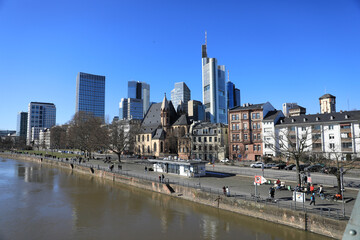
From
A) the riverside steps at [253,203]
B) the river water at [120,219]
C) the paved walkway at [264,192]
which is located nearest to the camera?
the riverside steps at [253,203]

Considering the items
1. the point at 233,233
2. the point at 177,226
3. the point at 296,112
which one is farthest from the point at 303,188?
the point at 296,112

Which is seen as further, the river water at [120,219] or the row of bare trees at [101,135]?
the row of bare trees at [101,135]

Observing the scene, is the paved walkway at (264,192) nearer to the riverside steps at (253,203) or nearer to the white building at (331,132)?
the riverside steps at (253,203)

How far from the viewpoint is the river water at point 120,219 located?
23344 millimetres

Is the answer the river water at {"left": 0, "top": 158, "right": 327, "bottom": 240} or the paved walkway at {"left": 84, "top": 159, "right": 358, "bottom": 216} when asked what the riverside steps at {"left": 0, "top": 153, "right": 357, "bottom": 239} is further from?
the river water at {"left": 0, "top": 158, "right": 327, "bottom": 240}

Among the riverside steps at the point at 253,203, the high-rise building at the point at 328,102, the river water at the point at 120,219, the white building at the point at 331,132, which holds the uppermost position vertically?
the high-rise building at the point at 328,102

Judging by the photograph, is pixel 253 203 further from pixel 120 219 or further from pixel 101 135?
pixel 101 135

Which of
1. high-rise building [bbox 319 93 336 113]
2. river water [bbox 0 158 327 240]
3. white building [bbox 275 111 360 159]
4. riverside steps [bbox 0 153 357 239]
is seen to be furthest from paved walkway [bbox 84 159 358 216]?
high-rise building [bbox 319 93 336 113]

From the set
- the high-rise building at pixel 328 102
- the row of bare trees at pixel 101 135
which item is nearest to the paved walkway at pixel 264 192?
the row of bare trees at pixel 101 135

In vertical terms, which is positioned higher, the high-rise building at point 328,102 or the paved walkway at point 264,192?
the high-rise building at point 328,102

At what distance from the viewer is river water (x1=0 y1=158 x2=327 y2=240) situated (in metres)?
23.3

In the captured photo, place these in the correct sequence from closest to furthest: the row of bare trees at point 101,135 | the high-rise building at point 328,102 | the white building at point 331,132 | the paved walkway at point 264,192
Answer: the paved walkway at point 264,192 < the white building at point 331,132 < the row of bare trees at point 101,135 < the high-rise building at point 328,102

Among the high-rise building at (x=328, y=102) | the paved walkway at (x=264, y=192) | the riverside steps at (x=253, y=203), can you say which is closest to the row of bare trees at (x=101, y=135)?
the riverside steps at (x=253, y=203)

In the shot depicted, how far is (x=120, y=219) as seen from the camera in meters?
28.1
